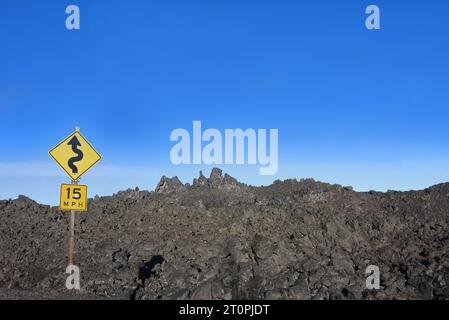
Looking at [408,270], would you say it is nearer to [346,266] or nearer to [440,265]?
[440,265]

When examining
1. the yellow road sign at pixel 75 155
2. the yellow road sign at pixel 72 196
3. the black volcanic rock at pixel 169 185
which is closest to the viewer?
the yellow road sign at pixel 72 196

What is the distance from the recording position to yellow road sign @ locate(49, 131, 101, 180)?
11.0 meters

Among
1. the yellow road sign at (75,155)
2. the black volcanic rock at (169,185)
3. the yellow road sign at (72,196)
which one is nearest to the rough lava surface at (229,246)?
the black volcanic rock at (169,185)

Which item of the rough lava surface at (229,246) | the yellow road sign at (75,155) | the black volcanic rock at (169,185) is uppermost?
the black volcanic rock at (169,185)

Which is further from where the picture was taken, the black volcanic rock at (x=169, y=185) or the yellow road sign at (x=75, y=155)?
the black volcanic rock at (x=169, y=185)

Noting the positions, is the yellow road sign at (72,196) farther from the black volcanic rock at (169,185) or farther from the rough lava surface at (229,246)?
the black volcanic rock at (169,185)

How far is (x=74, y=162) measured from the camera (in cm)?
1111

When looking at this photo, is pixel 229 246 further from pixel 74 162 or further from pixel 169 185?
pixel 169 185

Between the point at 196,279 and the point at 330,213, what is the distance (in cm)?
1069

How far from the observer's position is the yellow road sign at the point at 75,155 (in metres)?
11.0

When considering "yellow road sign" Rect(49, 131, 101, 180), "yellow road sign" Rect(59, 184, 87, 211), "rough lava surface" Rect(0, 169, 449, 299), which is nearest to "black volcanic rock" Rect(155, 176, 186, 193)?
"rough lava surface" Rect(0, 169, 449, 299)

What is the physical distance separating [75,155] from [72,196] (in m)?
1.00

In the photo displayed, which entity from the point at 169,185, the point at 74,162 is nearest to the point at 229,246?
the point at 74,162

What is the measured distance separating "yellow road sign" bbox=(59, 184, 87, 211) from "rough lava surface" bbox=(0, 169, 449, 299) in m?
2.04
